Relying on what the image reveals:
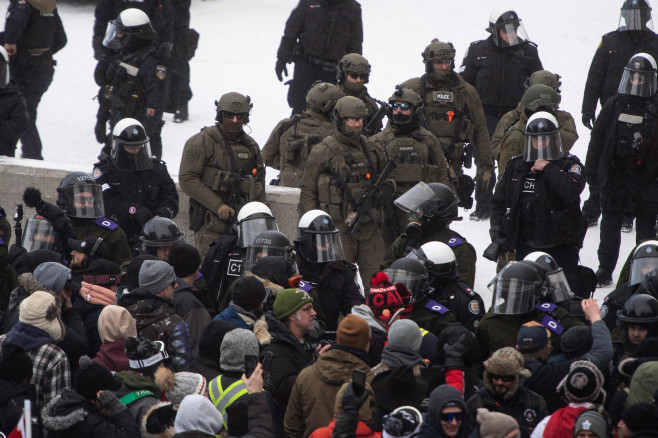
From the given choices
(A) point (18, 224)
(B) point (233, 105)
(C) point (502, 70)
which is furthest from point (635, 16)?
(A) point (18, 224)

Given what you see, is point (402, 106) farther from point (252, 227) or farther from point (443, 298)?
point (443, 298)

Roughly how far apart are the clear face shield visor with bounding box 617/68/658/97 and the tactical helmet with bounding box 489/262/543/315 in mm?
3415

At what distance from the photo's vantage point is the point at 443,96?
10.8m

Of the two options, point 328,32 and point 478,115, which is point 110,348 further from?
point 328,32

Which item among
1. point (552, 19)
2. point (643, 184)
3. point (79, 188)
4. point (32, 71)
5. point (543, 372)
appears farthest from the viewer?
point (552, 19)

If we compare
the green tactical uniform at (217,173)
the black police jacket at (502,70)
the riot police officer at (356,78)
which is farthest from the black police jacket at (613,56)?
the green tactical uniform at (217,173)

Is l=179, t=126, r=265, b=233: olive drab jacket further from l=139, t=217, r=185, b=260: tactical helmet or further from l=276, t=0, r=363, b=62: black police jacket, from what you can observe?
l=276, t=0, r=363, b=62: black police jacket

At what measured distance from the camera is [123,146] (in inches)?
360

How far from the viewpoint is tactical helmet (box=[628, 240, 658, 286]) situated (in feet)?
24.2

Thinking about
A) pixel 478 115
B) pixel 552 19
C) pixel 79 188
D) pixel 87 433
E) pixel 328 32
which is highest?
pixel 552 19

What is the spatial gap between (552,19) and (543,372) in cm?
1300

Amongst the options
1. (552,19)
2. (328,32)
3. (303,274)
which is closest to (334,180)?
(303,274)

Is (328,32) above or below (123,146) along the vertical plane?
above

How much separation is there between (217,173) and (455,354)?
4.12m
